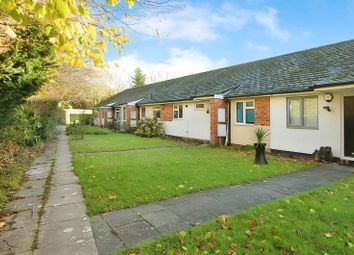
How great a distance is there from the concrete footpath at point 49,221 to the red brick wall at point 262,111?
911 centimetres

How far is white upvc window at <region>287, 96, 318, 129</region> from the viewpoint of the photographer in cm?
1087

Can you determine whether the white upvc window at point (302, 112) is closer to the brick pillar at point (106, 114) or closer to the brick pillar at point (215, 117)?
the brick pillar at point (215, 117)

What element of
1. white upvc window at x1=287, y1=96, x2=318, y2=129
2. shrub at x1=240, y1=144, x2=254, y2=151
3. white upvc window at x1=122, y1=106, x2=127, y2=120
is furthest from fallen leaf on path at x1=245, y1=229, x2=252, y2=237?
white upvc window at x1=122, y1=106, x2=127, y2=120

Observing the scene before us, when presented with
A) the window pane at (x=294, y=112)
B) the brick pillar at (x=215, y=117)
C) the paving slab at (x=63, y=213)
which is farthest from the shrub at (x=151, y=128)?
the paving slab at (x=63, y=213)

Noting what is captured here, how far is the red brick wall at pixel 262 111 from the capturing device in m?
12.8

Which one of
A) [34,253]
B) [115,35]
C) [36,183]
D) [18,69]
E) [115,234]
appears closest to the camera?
[34,253]

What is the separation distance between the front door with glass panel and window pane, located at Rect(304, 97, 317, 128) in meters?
1.22

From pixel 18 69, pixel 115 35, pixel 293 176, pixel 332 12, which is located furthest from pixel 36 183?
pixel 332 12

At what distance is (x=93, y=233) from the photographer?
13.3 ft

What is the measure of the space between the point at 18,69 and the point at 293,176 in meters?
7.74

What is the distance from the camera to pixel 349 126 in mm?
9625

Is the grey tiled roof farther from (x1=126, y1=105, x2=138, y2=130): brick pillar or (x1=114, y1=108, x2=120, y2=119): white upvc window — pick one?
(x1=114, y1=108, x2=120, y2=119): white upvc window

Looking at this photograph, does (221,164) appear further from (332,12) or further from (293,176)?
(332,12)

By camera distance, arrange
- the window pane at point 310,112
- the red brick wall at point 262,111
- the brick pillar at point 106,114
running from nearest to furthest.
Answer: the window pane at point 310,112 < the red brick wall at point 262,111 < the brick pillar at point 106,114
